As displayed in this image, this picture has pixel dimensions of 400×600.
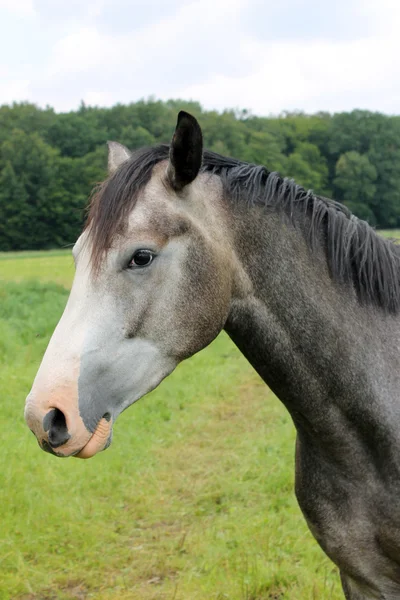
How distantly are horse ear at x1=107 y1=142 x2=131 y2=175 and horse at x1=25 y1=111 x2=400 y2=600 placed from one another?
0.31m

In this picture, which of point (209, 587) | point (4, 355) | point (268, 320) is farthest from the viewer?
point (4, 355)

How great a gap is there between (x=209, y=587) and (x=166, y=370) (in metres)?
2.53

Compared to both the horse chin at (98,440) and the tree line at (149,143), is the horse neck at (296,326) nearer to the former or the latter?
the horse chin at (98,440)

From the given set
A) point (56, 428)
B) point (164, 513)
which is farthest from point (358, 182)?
point (56, 428)

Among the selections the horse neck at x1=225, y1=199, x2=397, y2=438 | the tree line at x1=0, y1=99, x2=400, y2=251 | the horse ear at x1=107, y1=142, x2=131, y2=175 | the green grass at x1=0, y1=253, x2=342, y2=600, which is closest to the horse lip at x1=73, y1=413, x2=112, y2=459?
the horse neck at x1=225, y1=199, x2=397, y2=438

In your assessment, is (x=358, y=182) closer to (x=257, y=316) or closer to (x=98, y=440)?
(x=257, y=316)

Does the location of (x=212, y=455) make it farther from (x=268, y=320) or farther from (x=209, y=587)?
(x=268, y=320)

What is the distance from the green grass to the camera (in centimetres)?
421

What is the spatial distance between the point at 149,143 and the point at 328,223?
4619 cm

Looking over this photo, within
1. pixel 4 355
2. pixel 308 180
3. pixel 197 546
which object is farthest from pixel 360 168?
pixel 197 546

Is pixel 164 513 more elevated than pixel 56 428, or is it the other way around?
pixel 56 428

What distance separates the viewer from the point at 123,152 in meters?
2.80

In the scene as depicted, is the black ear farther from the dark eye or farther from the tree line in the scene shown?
the tree line

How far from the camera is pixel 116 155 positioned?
9.12 ft
